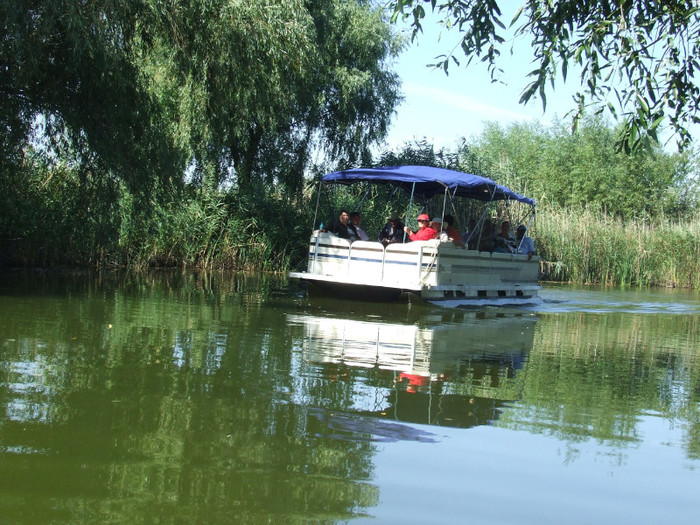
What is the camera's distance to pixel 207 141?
72.5 ft

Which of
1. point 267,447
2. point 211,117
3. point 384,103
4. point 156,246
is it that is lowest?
point 267,447

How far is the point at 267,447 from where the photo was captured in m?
4.88

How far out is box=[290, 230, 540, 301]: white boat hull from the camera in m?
15.9

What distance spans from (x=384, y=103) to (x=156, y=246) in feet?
32.0

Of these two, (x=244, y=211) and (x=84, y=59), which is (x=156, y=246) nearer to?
(x=244, y=211)

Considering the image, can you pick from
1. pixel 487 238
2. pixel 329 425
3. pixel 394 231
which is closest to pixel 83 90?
pixel 394 231

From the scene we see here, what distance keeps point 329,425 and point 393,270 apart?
10679mm

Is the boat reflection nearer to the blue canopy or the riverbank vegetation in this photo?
the riverbank vegetation

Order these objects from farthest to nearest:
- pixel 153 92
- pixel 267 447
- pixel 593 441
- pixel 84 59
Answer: pixel 153 92 → pixel 84 59 → pixel 593 441 → pixel 267 447

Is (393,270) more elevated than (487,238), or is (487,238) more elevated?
(487,238)

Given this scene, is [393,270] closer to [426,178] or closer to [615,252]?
[426,178]

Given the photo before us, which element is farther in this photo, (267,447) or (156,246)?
(156,246)

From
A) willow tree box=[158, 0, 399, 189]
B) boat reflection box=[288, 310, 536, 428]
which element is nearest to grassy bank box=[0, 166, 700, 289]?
willow tree box=[158, 0, 399, 189]

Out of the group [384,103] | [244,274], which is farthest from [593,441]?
[384,103]
